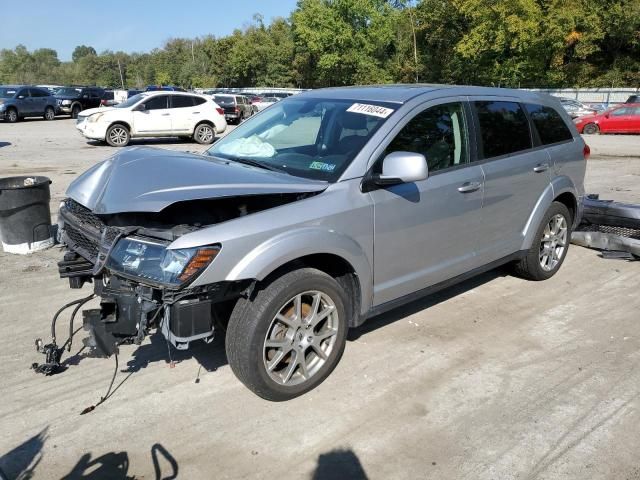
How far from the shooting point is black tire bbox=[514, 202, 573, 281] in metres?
5.20

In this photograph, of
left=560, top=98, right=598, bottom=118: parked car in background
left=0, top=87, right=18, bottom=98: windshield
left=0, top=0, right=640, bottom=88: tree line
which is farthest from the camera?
left=0, top=0, right=640, bottom=88: tree line

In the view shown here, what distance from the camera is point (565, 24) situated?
4562cm

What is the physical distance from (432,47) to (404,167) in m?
60.8

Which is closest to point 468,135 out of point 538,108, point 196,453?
point 538,108

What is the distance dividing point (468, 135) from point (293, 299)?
2.04 metres

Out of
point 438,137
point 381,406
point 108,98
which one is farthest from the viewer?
point 108,98

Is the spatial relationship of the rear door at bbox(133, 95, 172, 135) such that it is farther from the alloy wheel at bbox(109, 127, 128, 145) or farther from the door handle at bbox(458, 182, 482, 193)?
the door handle at bbox(458, 182, 482, 193)

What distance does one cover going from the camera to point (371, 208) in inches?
141

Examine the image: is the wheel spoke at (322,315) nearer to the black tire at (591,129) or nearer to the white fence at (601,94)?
the black tire at (591,129)

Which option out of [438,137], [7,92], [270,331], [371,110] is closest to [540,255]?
[438,137]

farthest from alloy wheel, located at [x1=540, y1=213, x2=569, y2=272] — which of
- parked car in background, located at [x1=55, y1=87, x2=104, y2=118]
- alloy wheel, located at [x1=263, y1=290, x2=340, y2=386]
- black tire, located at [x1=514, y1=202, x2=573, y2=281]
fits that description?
parked car in background, located at [x1=55, y1=87, x2=104, y2=118]

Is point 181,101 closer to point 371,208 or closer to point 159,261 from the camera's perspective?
point 371,208

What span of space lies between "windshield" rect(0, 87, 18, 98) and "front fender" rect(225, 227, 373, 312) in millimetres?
29298

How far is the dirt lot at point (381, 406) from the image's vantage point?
9.46 feet
